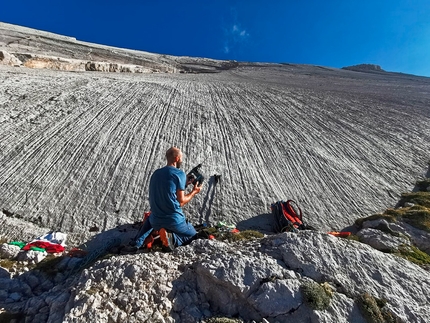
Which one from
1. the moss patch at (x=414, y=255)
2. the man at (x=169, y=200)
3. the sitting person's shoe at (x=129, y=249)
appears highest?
the man at (x=169, y=200)

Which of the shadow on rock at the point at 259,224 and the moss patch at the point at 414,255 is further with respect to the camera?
the shadow on rock at the point at 259,224

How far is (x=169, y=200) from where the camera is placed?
18.7ft

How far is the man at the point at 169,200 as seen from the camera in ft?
18.6

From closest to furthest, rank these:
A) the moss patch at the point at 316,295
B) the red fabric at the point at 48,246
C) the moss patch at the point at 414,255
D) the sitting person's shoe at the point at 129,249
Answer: the moss patch at the point at 316,295
the sitting person's shoe at the point at 129,249
the moss patch at the point at 414,255
the red fabric at the point at 48,246

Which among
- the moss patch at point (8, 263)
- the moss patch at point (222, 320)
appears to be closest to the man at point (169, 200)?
the moss patch at point (222, 320)

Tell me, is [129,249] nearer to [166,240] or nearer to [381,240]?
[166,240]

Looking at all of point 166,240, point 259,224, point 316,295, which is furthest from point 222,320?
point 259,224

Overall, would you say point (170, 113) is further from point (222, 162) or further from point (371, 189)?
point (371, 189)

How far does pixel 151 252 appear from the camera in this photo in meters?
5.66

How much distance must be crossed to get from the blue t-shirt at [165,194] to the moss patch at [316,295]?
8.68 ft

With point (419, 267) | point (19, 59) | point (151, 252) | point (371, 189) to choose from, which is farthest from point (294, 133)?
point (19, 59)

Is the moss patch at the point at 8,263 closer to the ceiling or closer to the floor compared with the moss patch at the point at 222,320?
closer to the floor

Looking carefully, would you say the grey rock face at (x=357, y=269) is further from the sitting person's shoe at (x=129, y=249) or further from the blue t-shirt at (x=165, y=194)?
the sitting person's shoe at (x=129, y=249)

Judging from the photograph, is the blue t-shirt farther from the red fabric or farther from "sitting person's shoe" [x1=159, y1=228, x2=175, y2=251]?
the red fabric
